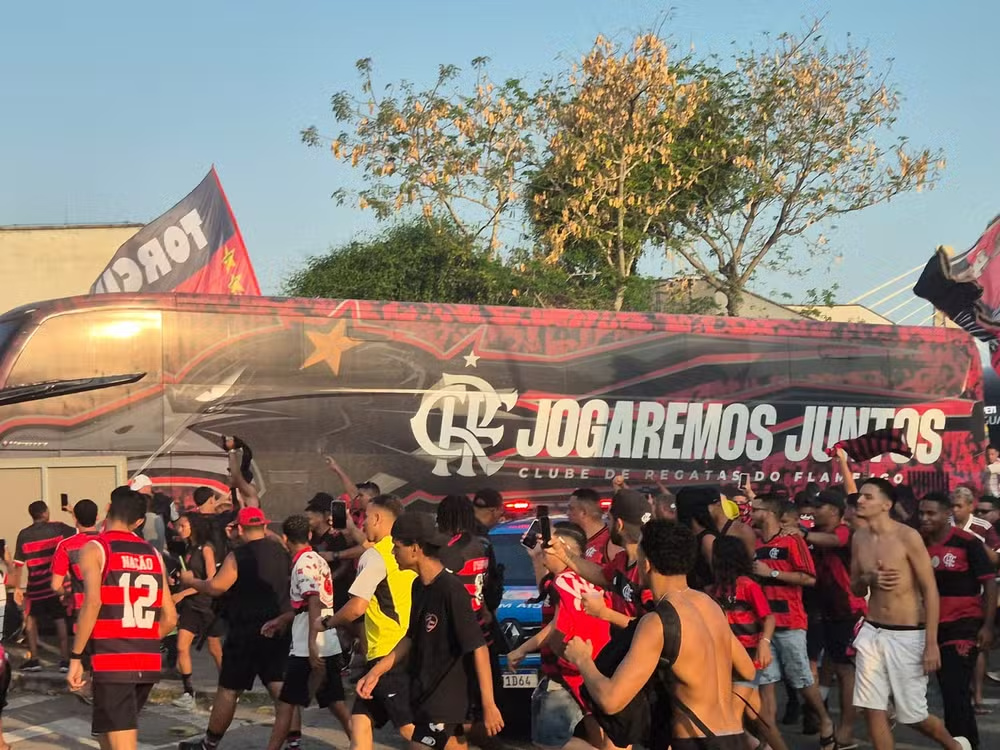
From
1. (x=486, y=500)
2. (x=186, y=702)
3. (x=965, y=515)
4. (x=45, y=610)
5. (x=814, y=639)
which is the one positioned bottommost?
(x=186, y=702)

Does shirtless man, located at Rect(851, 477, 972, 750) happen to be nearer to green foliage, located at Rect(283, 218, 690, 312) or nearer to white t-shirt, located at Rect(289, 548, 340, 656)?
white t-shirt, located at Rect(289, 548, 340, 656)

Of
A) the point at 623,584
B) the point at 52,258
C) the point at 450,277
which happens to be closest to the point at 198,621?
the point at 623,584

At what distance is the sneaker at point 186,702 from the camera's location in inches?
488

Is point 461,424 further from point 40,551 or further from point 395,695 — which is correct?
point 395,695

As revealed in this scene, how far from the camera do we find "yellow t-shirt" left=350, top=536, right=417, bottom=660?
315 inches

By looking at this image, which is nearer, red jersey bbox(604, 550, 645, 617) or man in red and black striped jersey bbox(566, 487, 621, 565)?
red jersey bbox(604, 550, 645, 617)

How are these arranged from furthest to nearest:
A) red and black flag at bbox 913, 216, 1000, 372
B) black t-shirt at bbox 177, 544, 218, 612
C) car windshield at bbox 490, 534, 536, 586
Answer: red and black flag at bbox 913, 216, 1000, 372
black t-shirt at bbox 177, 544, 218, 612
car windshield at bbox 490, 534, 536, 586

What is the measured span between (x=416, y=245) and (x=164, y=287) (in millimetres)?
15321

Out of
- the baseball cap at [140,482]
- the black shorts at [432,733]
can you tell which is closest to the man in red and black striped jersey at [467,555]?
the black shorts at [432,733]

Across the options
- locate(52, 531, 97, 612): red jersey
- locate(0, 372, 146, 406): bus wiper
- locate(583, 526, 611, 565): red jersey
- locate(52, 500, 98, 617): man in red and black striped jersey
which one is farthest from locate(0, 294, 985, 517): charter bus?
locate(583, 526, 611, 565): red jersey

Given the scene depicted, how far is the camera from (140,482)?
15.2 m

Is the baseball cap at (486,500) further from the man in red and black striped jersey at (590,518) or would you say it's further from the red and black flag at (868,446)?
the red and black flag at (868,446)

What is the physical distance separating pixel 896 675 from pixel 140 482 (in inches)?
380

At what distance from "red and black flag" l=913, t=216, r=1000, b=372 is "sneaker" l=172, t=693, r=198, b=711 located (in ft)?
51.7
